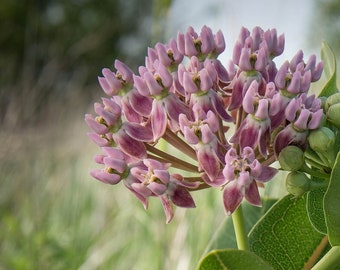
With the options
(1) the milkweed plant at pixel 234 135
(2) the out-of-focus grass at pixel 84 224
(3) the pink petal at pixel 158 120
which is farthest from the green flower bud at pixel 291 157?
(2) the out-of-focus grass at pixel 84 224

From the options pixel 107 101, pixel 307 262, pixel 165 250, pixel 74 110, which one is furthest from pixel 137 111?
pixel 74 110

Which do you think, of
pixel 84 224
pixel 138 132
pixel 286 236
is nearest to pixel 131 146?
pixel 138 132

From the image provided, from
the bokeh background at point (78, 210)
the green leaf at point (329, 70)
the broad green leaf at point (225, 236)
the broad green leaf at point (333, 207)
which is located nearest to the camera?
the broad green leaf at point (333, 207)

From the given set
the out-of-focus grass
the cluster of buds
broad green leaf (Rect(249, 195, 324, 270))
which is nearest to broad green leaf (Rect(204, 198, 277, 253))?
broad green leaf (Rect(249, 195, 324, 270))

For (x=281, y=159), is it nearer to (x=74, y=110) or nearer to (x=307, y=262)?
(x=307, y=262)

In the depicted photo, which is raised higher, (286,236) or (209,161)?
(209,161)

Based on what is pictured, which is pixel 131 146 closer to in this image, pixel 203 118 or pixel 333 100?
pixel 203 118

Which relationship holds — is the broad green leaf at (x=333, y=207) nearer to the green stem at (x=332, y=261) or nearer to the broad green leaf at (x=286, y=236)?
the green stem at (x=332, y=261)
